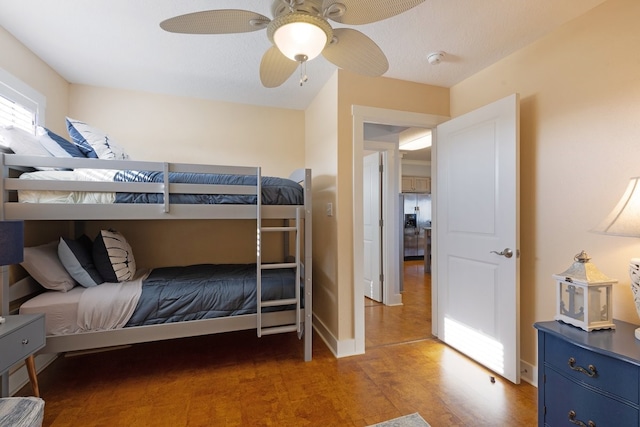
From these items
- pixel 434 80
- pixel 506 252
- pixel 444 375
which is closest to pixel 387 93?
pixel 434 80

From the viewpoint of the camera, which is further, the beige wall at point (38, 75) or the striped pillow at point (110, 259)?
the striped pillow at point (110, 259)

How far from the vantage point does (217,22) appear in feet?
4.13

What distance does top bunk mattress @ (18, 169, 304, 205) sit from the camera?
1.88 meters

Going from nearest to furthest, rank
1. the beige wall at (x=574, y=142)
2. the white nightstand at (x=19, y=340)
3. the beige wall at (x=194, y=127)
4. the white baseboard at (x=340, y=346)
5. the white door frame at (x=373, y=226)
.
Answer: the white nightstand at (x=19, y=340)
the beige wall at (x=574, y=142)
the white baseboard at (x=340, y=346)
the beige wall at (x=194, y=127)
the white door frame at (x=373, y=226)

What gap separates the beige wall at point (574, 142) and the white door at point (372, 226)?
73.9 inches

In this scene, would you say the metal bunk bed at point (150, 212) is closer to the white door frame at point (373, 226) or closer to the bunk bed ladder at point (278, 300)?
the bunk bed ladder at point (278, 300)

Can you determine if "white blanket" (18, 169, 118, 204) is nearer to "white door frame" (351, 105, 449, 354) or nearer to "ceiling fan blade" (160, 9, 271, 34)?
"ceiling fan blade" (160, 9, 271, 34)

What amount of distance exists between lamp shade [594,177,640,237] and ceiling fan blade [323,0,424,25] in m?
1.30

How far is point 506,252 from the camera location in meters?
2.03

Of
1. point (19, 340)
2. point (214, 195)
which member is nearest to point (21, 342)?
point (19, 340)

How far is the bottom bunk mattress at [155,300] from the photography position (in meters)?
1.83

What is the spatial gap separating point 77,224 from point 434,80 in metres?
3.62

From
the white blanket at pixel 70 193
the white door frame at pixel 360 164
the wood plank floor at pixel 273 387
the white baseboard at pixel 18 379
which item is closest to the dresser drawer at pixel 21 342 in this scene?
the wood plank floor at pixel 273 387

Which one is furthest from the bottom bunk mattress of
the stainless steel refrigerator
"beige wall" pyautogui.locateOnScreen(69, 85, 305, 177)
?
the stainless steel refrigerator
